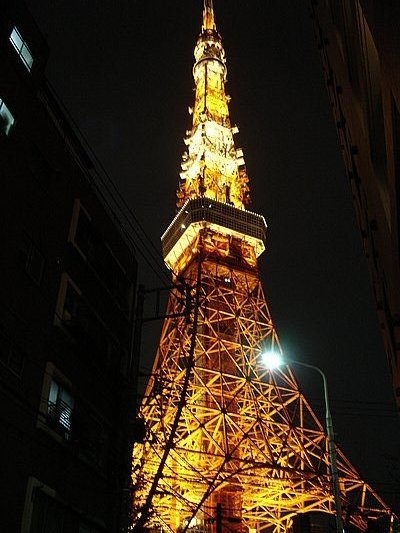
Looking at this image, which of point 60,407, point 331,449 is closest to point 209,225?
point 331,449

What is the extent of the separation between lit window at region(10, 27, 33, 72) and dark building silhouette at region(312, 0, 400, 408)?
7.67 meters

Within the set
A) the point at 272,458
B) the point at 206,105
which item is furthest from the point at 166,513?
the point at 206,105

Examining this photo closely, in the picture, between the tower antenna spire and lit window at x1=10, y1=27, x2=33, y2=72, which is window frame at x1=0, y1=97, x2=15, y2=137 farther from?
the tower antenna spire

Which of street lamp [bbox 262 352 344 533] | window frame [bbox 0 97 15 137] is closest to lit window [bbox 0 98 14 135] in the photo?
window frame [bbox 0 97 15 137]

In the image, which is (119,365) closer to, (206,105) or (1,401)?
(1,401)

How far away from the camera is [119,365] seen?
1664 cm

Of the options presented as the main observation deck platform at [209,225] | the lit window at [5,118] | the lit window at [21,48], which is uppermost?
the main observation deck platform at [209,225]

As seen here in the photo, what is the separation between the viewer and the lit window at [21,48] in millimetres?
13898

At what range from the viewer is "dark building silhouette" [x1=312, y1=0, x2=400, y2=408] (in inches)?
186

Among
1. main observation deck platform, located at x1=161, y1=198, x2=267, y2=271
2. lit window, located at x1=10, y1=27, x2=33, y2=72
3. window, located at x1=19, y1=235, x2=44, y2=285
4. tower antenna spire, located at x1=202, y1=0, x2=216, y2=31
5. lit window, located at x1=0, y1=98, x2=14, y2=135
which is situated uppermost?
tower antenna spire, located at x1=202, y1=0, x2=216, y2=31

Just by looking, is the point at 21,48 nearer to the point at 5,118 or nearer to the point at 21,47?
the point at 21,47

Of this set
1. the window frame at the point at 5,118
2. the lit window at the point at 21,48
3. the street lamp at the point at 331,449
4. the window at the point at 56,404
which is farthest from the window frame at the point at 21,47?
the street lamp at the point at 331,449

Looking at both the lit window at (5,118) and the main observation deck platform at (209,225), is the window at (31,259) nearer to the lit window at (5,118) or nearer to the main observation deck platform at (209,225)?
the lit window at (5,118)

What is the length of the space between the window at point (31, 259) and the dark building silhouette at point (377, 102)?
24.1 ft
